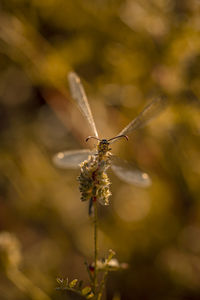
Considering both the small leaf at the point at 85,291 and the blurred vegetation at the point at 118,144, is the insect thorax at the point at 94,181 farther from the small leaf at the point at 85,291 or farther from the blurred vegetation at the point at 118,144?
the blurred vegetation at the point at 118,144

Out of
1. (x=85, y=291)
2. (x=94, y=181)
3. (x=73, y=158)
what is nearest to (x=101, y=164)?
(x=94, y=181)

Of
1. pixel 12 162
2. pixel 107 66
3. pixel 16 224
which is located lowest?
pixel 16 224

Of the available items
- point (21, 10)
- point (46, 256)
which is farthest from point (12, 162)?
point (21, 10)

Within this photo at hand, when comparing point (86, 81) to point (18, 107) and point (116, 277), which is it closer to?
point (18, 107)

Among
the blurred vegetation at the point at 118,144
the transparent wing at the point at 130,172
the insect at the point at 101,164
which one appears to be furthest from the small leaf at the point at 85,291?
the blurred vegetation at the point at 118,144

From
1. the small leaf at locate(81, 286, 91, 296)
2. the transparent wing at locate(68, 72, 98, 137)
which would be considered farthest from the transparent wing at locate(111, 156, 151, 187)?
the small leaf at locate(81, 286, 91, 296)

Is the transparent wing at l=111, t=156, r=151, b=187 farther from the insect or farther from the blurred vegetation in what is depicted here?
the blurred vegetation
